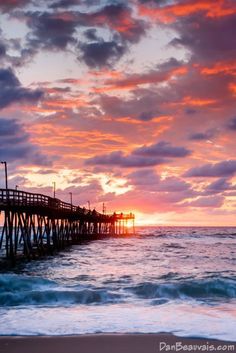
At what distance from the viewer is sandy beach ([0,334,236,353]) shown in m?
9.64

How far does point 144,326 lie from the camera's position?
12094mm

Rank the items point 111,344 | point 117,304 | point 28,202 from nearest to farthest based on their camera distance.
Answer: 1. point 111,344
2. point 117,304
3. point 28,202

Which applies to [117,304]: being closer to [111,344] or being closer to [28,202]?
[111,344]

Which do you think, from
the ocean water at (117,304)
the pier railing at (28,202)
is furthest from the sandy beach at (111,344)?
the pier railing at (28,202)

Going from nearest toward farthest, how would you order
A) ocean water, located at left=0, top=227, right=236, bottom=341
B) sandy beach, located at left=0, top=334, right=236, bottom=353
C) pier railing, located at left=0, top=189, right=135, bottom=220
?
sandy beach, located at left=0, top=334, right=236, bottom=353 → ocean water, located at left=0, top=227, right=236, bottom=341 → pier railing, located at left=0, top=189, right=135, bottom=220

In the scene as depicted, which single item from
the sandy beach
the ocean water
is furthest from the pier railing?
the sandy beach

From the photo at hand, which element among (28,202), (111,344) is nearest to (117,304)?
(111,344)

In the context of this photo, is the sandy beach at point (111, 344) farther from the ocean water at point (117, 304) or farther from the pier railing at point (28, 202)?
the pier railing at point (28, 202)

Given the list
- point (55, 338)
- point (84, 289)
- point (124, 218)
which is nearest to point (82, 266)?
point (84, 289)

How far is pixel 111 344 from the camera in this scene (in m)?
10.1

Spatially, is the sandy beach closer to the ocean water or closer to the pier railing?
the ocean water

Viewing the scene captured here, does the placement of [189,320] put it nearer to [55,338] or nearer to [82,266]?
[55,338]

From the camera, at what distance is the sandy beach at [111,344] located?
9641 millimetres

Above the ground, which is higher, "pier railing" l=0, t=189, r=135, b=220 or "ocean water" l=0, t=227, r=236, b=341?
"pier railing" l=0, t=189, r=135, b=220
